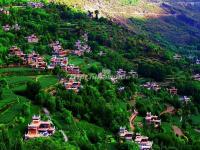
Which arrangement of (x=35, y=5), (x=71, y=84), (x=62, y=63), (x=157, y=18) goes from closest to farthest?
(x=71, y=84) < (x=62, y=63) < (x=35, y=5) < (x=157, y=18)

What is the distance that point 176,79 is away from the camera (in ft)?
229

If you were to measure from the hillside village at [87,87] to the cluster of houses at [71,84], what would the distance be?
0.53 feet

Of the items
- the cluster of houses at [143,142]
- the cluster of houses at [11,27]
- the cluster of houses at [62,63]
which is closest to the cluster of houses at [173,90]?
the cluster of houses at [62,63]

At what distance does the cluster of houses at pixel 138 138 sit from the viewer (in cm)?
4159

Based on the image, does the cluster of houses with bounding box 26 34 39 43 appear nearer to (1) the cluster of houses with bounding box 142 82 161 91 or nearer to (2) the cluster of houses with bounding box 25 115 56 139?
(1) the cluster of houses with bounding box 142 82 161 91

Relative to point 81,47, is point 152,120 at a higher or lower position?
lower

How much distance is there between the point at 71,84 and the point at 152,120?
811cm

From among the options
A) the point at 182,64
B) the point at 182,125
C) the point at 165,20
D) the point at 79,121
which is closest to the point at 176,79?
the point at 182,64

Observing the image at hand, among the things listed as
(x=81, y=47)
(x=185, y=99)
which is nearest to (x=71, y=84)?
(x=185, y=99)

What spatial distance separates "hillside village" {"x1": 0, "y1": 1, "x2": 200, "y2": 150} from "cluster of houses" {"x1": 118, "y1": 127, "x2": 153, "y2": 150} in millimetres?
83

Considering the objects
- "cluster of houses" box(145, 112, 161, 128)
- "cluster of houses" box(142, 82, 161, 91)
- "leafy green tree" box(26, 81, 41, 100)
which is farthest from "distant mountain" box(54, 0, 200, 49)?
A: "leafy green tree" box(26, 81, 41, 100)

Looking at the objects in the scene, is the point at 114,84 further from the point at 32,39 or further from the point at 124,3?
the point at 124,3

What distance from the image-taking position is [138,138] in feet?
140

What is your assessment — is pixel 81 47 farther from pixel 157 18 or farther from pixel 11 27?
pixel 157 18
